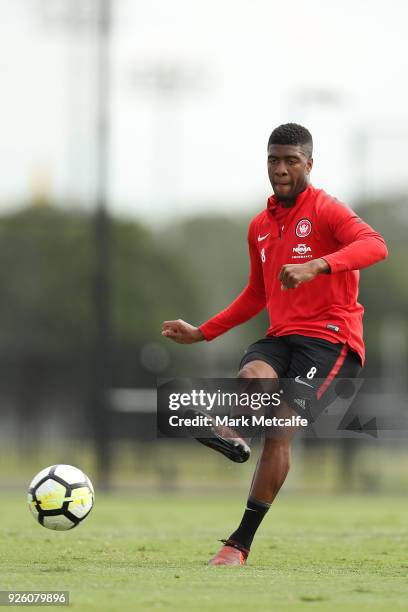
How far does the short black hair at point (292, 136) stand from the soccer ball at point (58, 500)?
7.98 feet

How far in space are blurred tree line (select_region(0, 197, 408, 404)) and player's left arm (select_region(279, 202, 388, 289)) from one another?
54.8 ft

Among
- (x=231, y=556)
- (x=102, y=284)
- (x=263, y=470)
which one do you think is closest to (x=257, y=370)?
(x=263, y=470)

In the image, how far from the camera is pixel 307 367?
7180 mm

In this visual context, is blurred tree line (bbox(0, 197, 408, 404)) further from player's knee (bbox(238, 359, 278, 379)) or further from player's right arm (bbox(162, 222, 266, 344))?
player's knee (bbox(238, 359, 278, 379))

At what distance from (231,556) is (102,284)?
1447cm

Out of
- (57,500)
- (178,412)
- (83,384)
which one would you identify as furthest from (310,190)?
(83,384)

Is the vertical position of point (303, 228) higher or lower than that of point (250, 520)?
higher

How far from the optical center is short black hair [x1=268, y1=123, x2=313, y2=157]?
7.25 metres

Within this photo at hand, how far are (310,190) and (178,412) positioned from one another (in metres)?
1.53

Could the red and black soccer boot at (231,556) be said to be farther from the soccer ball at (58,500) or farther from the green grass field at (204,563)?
the soccer ball at (58,500)

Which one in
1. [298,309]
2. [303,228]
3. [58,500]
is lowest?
[58,500]

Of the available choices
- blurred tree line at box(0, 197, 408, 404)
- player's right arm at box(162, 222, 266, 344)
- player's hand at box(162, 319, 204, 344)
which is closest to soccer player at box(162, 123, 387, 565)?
player's right arm at box(162, 222, 266, 344)

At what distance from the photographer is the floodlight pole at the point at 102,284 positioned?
21.1m

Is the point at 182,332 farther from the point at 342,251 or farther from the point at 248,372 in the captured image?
the point at 342,251
